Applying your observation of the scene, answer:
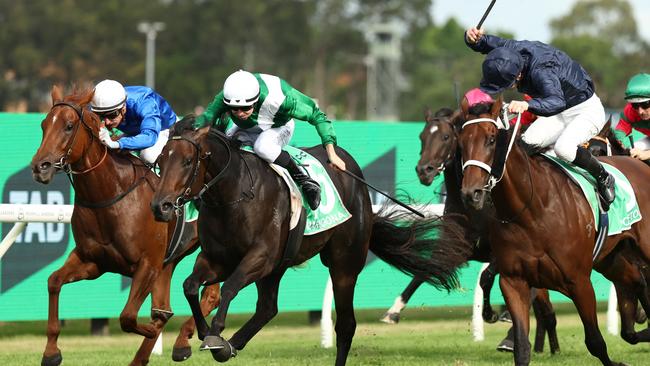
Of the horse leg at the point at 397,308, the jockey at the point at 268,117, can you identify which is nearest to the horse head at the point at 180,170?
the jockey at the point at 268,117

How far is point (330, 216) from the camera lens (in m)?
7.00

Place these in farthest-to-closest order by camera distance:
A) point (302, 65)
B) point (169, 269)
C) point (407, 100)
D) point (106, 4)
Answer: point (407, 100) → point (302, 65) → point (106, 4) → point (169, 269)

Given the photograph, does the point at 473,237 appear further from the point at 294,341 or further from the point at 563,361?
the point at 294,341

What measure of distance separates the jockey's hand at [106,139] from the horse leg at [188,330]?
3.65ft

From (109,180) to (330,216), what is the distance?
4.30 ft

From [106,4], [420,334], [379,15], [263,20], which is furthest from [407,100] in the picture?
[420,334]

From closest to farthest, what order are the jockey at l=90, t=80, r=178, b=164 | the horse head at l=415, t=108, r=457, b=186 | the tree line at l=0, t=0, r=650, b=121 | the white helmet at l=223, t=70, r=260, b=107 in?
the white helmet at l=223, t=70, r=260, b=107, the jockey at l=90, t=80, r=178, b=164, the horse head at l=415, t=108, r=457, b=186, the tree line at l=0, t=0, r=650, b=121

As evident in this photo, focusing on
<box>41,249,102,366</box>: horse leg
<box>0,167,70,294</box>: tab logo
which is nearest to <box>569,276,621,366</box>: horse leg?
<box>41,249,102,366</box>: horse leg

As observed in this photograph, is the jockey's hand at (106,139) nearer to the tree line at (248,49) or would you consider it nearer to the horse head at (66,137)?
the horse head at (66,137)

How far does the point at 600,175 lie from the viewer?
6.86 m

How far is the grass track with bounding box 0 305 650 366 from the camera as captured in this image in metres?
7.96

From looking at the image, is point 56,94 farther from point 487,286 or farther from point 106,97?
point 487,286

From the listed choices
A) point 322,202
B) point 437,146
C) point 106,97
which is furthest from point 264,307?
point 437,146

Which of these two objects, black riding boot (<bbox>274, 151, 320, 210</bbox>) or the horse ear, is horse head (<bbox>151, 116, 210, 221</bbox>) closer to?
black riding boot (<bbox>274, 151, 320, 210</bbox>)
